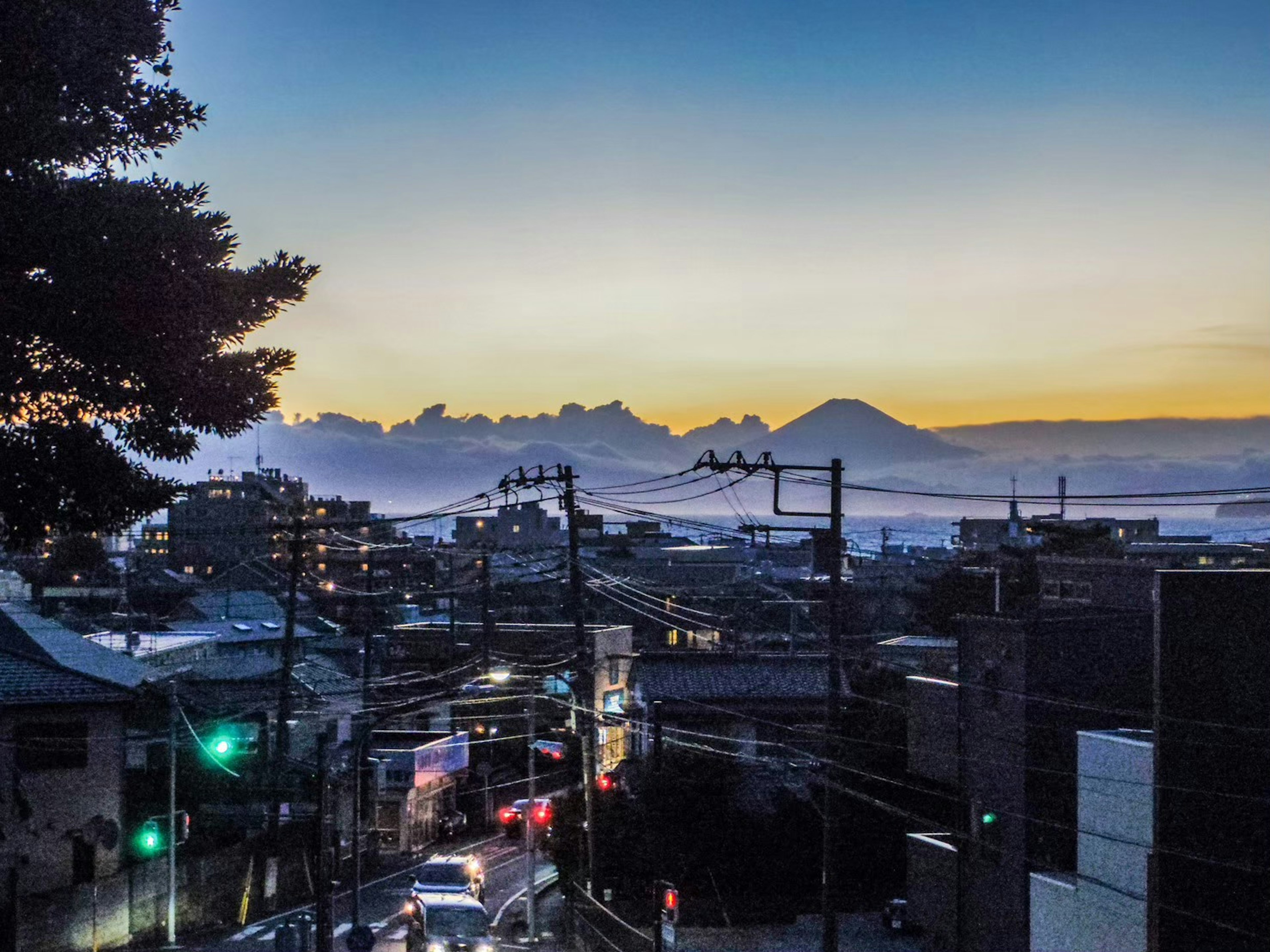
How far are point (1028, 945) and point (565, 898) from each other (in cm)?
1265

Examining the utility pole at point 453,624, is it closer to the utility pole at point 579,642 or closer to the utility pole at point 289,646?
the utility pole at point 289,646

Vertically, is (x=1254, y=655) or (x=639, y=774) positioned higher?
(x=1254, y=655)

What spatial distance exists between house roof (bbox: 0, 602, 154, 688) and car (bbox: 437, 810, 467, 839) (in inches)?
522

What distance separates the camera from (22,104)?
5.73 metres

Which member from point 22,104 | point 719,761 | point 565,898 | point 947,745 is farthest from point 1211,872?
point 565,898

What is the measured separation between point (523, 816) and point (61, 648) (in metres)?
11.6

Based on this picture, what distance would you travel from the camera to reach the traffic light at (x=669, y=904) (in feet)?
66.7

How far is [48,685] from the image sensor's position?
82.7 ft

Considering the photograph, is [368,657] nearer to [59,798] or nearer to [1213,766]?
[59,798]

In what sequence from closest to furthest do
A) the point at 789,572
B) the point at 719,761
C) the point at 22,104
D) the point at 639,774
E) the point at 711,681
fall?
the point at 22,104, the point at 719,761, the point at 639,774, the point at 711,681, the point at 789,572

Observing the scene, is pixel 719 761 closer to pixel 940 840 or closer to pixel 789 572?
pixel 940 840

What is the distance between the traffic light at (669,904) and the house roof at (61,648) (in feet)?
43.6

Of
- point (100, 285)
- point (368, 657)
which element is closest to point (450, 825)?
point (368, 657)

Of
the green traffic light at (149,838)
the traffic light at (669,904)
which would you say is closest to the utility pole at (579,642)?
the traffic light at (669,904)
